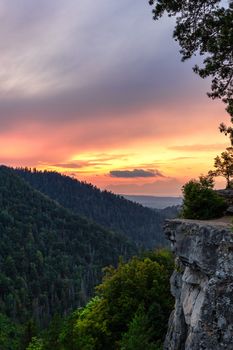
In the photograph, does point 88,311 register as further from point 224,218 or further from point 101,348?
point 224,218

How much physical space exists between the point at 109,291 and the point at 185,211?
72.0 feet

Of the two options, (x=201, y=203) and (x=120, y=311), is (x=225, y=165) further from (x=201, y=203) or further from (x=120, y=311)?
(x=120, y=311)

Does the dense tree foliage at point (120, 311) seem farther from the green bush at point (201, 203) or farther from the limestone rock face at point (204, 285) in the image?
the green bush at point (201, 203)

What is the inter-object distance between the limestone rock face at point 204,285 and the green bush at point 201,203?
217cm

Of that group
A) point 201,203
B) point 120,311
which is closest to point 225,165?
point 201,203

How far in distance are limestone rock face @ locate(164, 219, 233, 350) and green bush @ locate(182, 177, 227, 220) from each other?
2167 millimetres

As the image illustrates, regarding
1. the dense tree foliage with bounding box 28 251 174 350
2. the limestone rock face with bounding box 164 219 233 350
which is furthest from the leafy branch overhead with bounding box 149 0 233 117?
the dense tree foliage with bounding box 28 251 174 350

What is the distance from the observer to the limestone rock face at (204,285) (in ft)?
51.6

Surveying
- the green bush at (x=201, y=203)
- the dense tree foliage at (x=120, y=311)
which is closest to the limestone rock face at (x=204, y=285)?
the green bush at (x=201, y=203)

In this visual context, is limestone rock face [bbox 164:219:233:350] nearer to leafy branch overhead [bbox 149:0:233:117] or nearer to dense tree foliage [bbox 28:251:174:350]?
leafy branch overhead [bbox 149:0:233:117]

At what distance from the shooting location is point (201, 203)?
26328 mm

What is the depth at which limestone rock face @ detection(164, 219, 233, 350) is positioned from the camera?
15742 millimetres

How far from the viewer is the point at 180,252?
22750 millimetres

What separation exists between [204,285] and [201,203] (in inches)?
265
